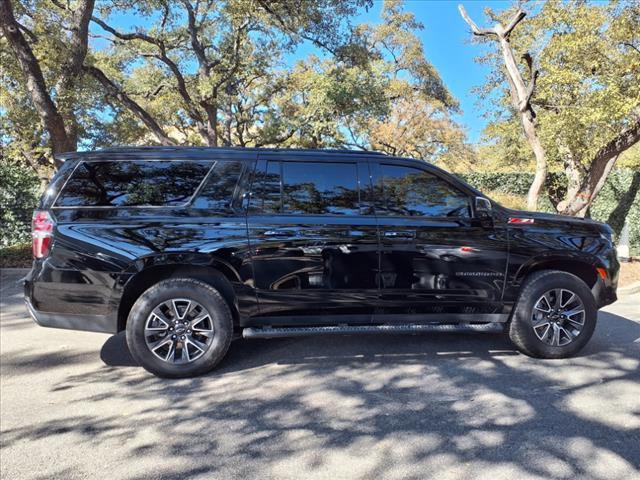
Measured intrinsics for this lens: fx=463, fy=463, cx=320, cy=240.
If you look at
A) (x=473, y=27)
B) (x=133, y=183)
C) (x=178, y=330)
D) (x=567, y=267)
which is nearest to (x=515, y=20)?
(x=473, y=27)

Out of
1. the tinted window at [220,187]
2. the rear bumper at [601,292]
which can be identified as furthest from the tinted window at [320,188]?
the rear bumper at [601,292]

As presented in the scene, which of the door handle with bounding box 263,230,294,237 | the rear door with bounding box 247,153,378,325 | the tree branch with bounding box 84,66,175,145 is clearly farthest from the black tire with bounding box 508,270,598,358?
the tree branch with bounding box 84,66,175,145

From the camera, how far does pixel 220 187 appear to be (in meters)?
4.06

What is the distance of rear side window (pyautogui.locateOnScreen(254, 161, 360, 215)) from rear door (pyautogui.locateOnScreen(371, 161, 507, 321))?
259 mm

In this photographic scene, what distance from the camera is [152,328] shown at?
3922 millimetres

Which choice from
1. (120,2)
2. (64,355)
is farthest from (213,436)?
(120,2)

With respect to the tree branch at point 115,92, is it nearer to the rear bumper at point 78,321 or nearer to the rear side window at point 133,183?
the rear side window at point 133,183

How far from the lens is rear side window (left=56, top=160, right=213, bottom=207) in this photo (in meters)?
3.95

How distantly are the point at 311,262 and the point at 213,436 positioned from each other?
5.26 ft

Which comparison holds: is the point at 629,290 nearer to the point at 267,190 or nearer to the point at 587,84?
the point at 587,84

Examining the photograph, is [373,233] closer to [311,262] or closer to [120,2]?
[311,262]

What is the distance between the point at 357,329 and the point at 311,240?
0.89 meters

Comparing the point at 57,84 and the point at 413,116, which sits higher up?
the point at 413,116

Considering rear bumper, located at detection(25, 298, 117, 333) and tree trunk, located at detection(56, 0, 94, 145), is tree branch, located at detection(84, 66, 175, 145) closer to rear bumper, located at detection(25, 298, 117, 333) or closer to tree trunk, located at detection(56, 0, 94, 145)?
tree trunk, located at detection(56, 0, 94, 145)
